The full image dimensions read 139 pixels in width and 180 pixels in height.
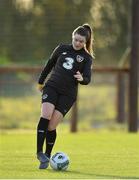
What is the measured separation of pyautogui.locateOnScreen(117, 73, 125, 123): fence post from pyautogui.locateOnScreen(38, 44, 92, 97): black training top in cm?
1078

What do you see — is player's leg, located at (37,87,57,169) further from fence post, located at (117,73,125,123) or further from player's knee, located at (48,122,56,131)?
fence post, located at (117,73,125,123)

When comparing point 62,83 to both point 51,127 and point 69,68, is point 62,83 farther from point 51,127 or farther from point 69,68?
point 51,127

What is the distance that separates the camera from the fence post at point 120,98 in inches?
854

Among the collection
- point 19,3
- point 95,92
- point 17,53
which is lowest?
point 95,92

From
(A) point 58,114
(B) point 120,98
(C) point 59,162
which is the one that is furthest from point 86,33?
(B) point 120,98

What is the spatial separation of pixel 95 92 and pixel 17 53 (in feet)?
23.9

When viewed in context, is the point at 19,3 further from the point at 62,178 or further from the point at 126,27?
the point at 62,178

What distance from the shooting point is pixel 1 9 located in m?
19.4

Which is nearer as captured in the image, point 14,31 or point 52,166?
point 52,166

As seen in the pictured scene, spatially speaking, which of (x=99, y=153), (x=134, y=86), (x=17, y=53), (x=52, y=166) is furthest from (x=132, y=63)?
(x=52, y=166)

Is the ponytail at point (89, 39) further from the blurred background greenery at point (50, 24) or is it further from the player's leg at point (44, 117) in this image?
the blurred background greenery at point (50, 24)

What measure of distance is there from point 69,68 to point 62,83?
0.22 m

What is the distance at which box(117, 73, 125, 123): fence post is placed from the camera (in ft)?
71.2

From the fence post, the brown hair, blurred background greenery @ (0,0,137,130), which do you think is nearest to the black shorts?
the brown hair
